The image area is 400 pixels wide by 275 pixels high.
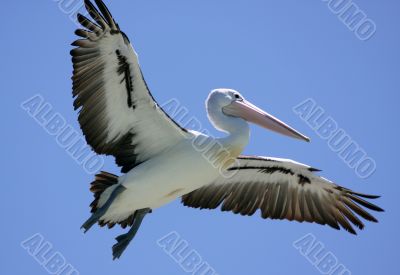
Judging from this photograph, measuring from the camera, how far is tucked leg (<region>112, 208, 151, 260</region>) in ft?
37.4

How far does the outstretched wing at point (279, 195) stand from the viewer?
12594mm

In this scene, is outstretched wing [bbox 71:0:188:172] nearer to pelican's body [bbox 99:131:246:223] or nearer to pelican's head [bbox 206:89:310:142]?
pelican's body [bbox 99:131:246:223]

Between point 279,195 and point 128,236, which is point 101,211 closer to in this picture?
point 128,236

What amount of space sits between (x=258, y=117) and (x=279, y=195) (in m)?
1.76

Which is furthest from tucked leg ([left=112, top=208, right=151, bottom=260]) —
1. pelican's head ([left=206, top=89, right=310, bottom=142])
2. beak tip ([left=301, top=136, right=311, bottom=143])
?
beak tip ([left=301, top=136, right=311, bottom=143])

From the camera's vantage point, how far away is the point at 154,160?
1129cm

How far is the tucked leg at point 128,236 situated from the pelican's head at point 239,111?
1.88 m

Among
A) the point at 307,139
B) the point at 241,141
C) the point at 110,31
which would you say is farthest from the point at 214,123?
the point at 110,31

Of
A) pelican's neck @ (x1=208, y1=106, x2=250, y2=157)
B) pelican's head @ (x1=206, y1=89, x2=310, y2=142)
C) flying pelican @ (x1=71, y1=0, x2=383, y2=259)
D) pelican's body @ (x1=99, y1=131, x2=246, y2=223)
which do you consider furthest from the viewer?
pelican's head @ (x1=206, y1=89, x2=310, y2=142)

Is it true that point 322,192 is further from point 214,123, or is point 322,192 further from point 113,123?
point 113,123

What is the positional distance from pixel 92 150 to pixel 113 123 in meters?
0.52

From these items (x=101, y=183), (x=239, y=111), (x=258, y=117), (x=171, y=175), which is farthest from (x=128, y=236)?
(x=258, y=117)

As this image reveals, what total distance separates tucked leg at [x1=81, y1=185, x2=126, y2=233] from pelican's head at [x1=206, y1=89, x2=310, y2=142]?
1.85 metres

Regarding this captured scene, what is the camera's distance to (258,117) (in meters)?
A: 11.8
